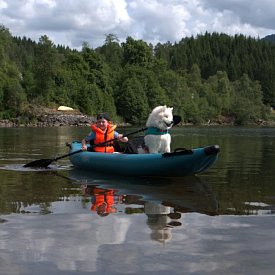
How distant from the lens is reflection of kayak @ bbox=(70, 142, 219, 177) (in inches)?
377

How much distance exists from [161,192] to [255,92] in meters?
117

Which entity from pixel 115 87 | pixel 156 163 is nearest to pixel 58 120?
pixel 115 87

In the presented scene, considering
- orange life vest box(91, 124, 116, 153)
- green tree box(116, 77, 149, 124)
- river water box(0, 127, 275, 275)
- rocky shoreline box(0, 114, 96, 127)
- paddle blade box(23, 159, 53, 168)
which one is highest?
green tree box(116, 77, 149, 124)

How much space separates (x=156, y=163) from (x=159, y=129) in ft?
2.66

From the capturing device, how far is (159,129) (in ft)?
34.3

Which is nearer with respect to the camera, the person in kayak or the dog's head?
the dog's head

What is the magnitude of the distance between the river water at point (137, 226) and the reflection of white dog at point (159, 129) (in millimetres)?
746

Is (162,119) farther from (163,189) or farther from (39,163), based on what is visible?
(39,163)

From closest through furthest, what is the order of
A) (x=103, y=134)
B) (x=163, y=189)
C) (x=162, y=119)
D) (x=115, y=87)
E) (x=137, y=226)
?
(x=137, y=226)
(x=163, y=189)
(x=162, y=119)
(x=103, y=134)
(x=115, y=87)

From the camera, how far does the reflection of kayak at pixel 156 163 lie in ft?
31.4

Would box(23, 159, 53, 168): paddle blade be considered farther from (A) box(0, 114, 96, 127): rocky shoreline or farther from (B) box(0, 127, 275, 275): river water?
(A) box(0, 114, 96, 127): rocky shoreline

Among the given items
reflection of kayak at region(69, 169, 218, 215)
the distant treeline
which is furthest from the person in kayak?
the distant treeline

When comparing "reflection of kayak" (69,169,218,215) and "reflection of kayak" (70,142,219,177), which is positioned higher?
"reflection of kayak" (70,142,219,177)

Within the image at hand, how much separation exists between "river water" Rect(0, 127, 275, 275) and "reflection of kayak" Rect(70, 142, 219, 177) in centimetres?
24
